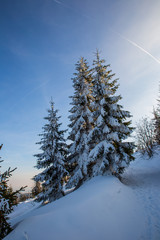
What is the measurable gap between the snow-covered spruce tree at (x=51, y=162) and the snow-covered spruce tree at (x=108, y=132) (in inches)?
146

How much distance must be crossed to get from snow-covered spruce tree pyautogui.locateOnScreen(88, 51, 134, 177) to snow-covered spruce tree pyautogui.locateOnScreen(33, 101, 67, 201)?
3.71 m

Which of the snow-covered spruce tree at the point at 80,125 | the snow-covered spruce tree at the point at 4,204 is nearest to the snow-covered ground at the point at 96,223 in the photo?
the snow-covered spruce tree at the point at 4,204

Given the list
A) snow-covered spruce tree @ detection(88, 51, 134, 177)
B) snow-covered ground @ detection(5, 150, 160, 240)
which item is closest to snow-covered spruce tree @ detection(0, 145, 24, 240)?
snow-covered ground @ detection(5, 150, 160, 240)

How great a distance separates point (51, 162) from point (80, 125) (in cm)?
561

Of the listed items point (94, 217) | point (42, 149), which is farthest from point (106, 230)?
point (42, 149)

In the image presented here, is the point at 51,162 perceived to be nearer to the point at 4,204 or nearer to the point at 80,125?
the point at 80,125

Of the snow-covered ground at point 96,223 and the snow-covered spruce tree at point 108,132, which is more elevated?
the snow-covered spruce tree at point 108,132

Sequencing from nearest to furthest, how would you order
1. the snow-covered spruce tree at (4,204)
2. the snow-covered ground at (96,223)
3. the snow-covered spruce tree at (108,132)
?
1. the snow-covered ground at (96,223)
2. the snow-covered spruce tree at (4,204)
3. the snow-covered spruce tree at (108,132)

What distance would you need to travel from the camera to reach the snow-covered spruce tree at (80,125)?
10.9 m

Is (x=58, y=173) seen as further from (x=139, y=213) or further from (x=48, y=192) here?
(x=139, y=213)

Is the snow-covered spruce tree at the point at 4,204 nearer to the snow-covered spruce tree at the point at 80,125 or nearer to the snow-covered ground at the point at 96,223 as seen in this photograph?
the snow-covered ground at the point at 96,223

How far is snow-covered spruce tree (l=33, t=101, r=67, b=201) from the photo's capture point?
38.6ft

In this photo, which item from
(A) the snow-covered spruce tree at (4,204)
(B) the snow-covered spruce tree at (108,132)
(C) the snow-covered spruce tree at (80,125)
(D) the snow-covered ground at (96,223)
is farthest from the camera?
(C) the snow-covered spruce tree at (80,125)

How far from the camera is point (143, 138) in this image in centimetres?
2316
